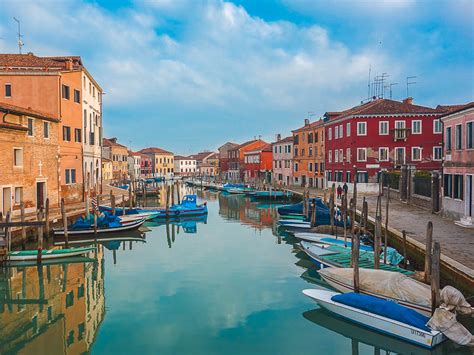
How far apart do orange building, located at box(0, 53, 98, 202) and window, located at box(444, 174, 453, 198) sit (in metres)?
22.2

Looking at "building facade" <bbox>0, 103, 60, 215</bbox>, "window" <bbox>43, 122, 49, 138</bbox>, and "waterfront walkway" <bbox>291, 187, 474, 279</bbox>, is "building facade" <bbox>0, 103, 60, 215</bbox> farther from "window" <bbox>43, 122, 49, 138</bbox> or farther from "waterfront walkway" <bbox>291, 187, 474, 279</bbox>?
"waterfront walkway" <bbox>291, 187, 474, 279</bbox>

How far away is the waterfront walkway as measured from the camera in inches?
504

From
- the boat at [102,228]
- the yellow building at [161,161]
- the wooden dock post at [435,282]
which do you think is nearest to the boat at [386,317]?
the wooden dock post at [435,282]

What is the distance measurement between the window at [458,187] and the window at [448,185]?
488mm

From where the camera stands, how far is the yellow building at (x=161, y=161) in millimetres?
113750

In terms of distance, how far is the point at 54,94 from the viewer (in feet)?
90.2

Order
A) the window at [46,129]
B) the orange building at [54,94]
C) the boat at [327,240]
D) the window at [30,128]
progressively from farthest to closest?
the orange building at [54,94], the window at [46,129], the window at [30,128], the boat at [327,240]

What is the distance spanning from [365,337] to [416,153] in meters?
31.6

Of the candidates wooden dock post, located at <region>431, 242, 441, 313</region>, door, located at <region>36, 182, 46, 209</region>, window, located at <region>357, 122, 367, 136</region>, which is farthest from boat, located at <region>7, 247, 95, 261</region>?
window, located at <region>357, 122, 367, 136</region>

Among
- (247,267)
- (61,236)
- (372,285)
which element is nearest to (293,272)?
(247,267)

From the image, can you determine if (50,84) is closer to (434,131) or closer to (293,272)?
(293,272)

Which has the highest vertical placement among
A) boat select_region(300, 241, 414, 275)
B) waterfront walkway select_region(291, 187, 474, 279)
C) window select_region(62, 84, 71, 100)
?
window select_region(62, 84, 71, 100)

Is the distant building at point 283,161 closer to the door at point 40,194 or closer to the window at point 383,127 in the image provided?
the window at point 383,127

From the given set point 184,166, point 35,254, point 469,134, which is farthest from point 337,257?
point 184,166
